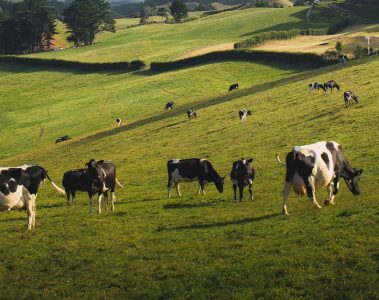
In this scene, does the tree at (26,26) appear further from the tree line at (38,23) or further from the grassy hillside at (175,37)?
the grassy hillside at (175,37)

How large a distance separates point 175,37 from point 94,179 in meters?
129

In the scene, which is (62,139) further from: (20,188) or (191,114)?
(20,188)

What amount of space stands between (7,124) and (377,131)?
59661mm

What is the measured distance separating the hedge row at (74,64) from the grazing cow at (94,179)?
83.9m

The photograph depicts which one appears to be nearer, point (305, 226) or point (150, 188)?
point (305, 226)

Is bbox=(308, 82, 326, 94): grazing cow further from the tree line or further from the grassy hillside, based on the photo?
the tree line

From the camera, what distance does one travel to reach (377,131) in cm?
3475

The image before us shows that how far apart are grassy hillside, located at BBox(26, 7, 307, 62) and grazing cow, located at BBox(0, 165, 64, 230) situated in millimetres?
91628

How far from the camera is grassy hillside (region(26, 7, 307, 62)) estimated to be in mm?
124056

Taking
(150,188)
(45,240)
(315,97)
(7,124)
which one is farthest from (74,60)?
(45,240)

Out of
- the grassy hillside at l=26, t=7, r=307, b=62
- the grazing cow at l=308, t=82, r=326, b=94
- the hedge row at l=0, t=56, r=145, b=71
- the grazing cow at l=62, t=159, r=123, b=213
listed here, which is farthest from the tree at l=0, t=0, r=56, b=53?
the grazing cow at l=62, t=159, r=123, b=213

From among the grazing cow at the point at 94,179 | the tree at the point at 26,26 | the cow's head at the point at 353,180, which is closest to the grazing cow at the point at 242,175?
the cow's head at the point at 353,180

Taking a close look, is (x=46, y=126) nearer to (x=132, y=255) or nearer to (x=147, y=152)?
(x=147, y=152)

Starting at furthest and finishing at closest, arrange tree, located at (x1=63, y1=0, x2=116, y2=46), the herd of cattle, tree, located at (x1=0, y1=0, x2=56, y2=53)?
tree, located at (x1=63, y1=0, x2=116, y2=46)
tree, located at (x1=0, y1=0, x2=56, y2=53)
the herd of cattle
